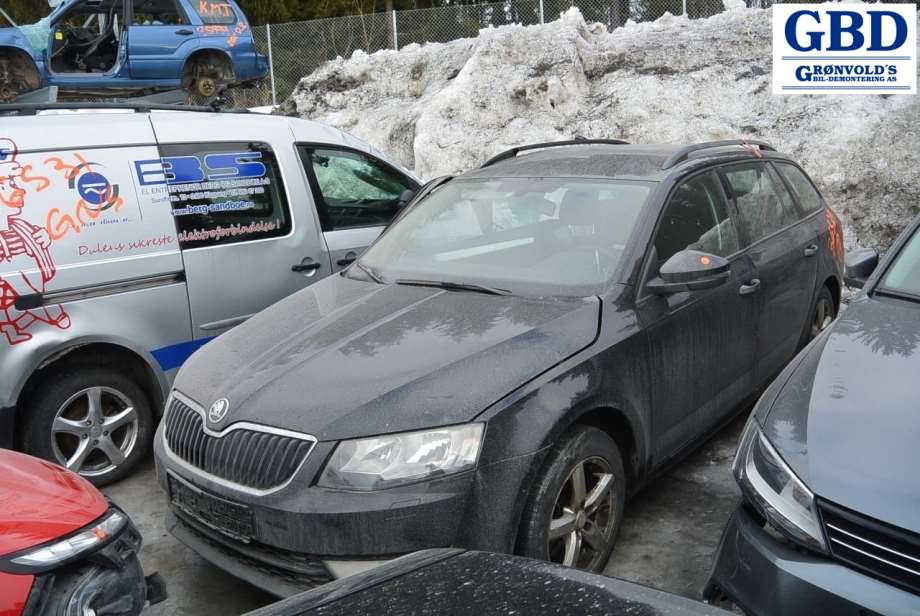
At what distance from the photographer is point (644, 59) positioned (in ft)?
36.2

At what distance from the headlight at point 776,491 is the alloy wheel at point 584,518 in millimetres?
659

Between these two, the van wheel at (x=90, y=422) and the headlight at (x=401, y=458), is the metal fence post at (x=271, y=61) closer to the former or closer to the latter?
the van wheel at (x=90, y=422)

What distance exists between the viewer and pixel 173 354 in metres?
4.67

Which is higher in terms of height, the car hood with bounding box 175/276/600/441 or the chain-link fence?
the chain-link fence

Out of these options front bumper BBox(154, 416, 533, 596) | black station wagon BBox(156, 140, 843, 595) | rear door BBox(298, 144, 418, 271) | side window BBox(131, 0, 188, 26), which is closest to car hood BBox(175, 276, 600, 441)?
black station wagon BBox(156, 140, 843, 595)

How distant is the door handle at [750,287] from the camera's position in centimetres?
418

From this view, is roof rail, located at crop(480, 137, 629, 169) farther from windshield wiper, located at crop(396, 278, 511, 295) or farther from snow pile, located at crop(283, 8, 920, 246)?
snow pile, located at crop(283, 8, 920, 246)

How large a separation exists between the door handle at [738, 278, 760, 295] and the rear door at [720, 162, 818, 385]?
1.9 inches

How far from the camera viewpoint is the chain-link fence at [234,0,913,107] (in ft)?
49.0

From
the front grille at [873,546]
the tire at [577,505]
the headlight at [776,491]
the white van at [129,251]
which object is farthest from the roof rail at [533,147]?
the front grille at [873,546]

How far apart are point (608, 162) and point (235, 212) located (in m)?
2.16

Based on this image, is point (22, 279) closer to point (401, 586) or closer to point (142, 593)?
point (142, 593)

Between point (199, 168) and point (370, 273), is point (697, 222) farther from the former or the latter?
point (199, 168)

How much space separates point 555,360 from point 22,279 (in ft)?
8.78
